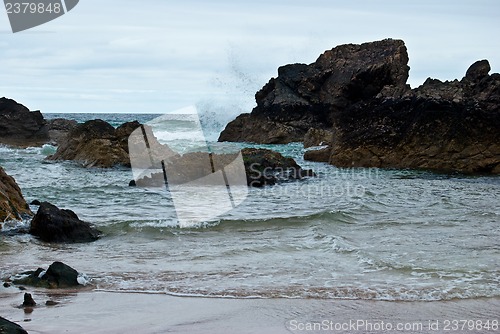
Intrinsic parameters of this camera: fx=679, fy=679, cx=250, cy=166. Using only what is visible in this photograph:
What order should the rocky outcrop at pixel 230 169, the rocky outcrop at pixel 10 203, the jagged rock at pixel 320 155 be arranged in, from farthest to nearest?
the jagged rock at pixel 320 155
the rocky outcrop at pixel 230 169
the rocky outcrop at pixel 10 203

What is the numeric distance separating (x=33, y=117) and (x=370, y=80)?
643 inches

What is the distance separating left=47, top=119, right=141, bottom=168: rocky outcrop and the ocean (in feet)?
14.9

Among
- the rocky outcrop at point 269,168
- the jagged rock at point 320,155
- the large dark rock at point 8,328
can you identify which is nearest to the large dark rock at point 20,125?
the jagged rock at point 320,155

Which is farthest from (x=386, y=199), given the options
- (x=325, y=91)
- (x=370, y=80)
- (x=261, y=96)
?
(x=261, y=96)

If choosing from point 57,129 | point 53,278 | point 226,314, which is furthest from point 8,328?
point 57,129

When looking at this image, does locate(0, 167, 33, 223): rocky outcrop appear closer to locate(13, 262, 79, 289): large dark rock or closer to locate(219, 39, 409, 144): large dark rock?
locate(13, 262, 79, 289): large dark rock

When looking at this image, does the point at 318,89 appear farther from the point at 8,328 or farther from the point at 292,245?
the point at 8,328

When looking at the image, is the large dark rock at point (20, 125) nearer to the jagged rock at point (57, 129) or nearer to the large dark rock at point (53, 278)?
the jagged rock at point (57, 129)

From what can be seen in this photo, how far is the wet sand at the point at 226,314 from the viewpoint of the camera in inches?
181

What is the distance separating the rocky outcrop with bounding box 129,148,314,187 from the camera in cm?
1468

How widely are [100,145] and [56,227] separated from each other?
448 inches

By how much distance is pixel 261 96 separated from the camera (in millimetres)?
35750

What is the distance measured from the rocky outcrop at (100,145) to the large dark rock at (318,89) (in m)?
13.2

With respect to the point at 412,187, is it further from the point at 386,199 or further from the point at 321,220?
the point at 321,220
